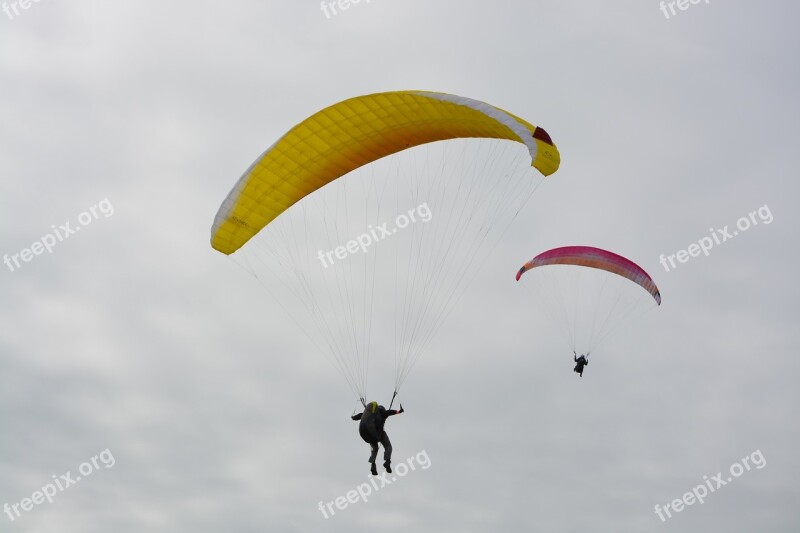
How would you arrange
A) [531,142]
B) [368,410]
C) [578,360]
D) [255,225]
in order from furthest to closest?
[578,360] → [255,225] → [368,410] → [531,142]

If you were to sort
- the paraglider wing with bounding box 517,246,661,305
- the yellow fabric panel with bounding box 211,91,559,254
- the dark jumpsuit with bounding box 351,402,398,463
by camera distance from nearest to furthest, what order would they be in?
the dark jumpsuit with bounding box 351,402,398,463 → the yellow fabric panel with bounding box 211,91,559,254 → the paraglider wing with bounding box 517,246,661,305

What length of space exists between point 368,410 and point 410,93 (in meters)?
7.93

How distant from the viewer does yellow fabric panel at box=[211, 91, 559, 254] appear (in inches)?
1136

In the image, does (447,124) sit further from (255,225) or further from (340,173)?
(255,225)

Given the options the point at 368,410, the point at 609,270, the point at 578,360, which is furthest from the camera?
the point at 578,360

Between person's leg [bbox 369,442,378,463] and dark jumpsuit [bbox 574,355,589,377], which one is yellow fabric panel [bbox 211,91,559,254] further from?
dark jumpsuit [bbox 574,355,589,377]

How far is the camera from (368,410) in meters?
28.5

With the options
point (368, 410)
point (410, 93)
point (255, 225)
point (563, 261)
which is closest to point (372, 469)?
point (368, 410)

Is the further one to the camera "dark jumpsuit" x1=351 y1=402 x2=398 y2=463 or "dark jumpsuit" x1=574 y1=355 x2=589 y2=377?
"dark jumpsuit" x1=574 y1=355 x2=589 y2=377

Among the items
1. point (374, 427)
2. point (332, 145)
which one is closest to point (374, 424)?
point (374, 427)

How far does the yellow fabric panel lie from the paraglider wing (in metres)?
9.63

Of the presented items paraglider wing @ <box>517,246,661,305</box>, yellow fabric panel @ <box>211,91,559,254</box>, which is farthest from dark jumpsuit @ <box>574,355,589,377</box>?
yellow fabric panel @ <box>211,91,559,254</box>

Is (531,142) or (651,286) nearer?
(531,142)

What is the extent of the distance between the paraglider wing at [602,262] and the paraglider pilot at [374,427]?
11786 millimetres
